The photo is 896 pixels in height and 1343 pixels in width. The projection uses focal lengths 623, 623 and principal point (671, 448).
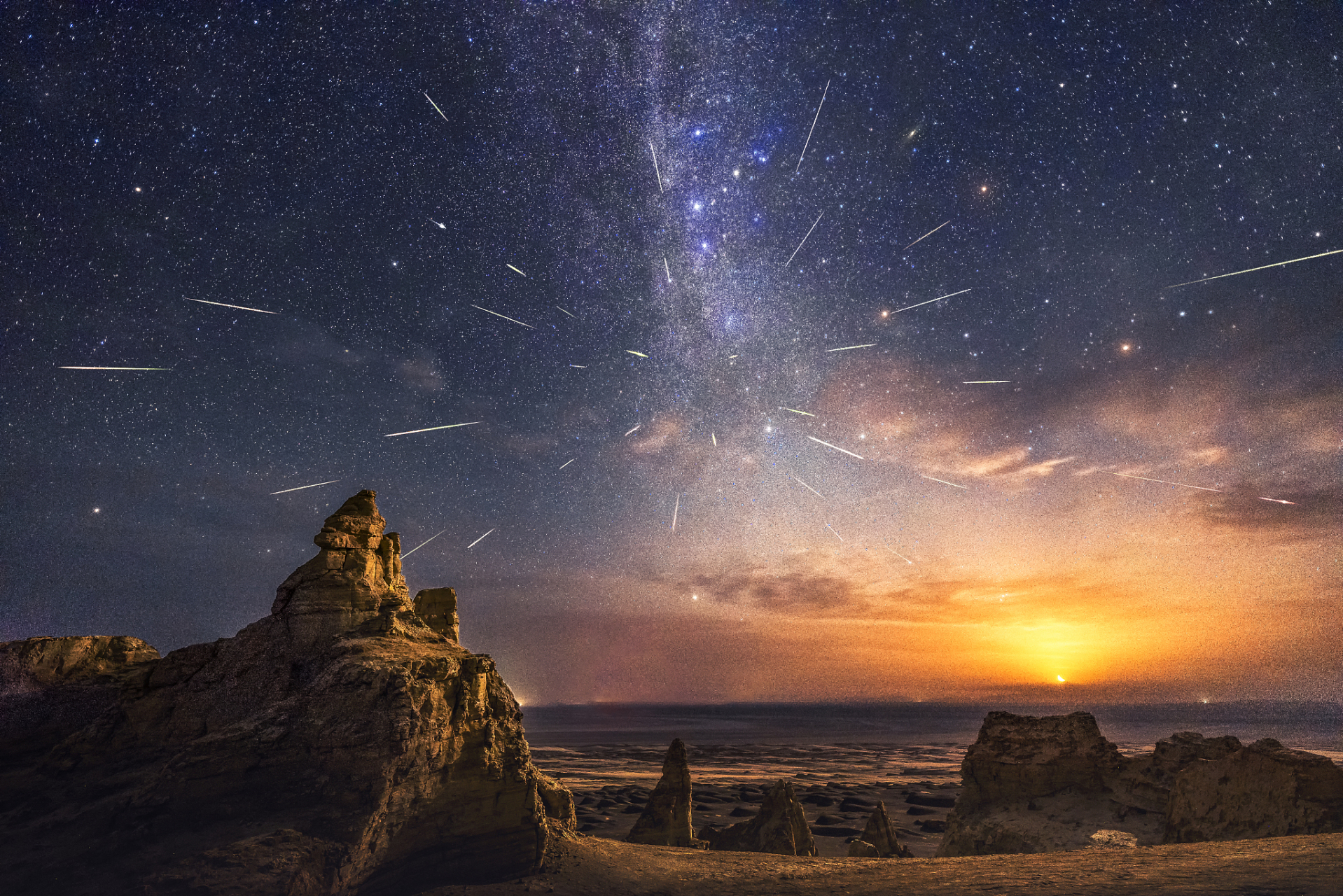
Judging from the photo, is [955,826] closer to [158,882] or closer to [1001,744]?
[1001,744]

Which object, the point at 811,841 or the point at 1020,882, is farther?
the point at 811,841

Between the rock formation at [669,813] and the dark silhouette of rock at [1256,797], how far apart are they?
1589 cm

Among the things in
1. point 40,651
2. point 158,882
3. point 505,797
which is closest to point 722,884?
point 505,797

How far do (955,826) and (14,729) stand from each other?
2770cm

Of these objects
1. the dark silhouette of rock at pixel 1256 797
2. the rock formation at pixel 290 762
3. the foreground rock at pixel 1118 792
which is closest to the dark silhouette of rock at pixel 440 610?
the rock formation at pixel 290 762

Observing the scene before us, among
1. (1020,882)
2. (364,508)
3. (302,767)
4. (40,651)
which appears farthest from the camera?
(364,508)

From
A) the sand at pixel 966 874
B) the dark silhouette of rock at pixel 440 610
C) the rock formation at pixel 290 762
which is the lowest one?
the sand at pixel 966 874

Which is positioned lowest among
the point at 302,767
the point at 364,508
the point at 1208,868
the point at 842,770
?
the point at 842,770

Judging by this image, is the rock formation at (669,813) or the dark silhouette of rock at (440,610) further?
the rock formation at (669,813)

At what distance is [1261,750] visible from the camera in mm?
17234

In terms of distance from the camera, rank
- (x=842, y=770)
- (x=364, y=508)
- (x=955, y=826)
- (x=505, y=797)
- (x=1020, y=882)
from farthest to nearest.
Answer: (x=842, y=770) < (x=955, y=826) < (x=364, y=508) < (x=505, y=797) < (x=1020, y=882)

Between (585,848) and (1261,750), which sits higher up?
(1261,750)

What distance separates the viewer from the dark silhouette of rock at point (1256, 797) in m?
15.8

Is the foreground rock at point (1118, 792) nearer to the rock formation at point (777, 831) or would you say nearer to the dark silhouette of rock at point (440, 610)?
the rock formation at point (777, 831)
